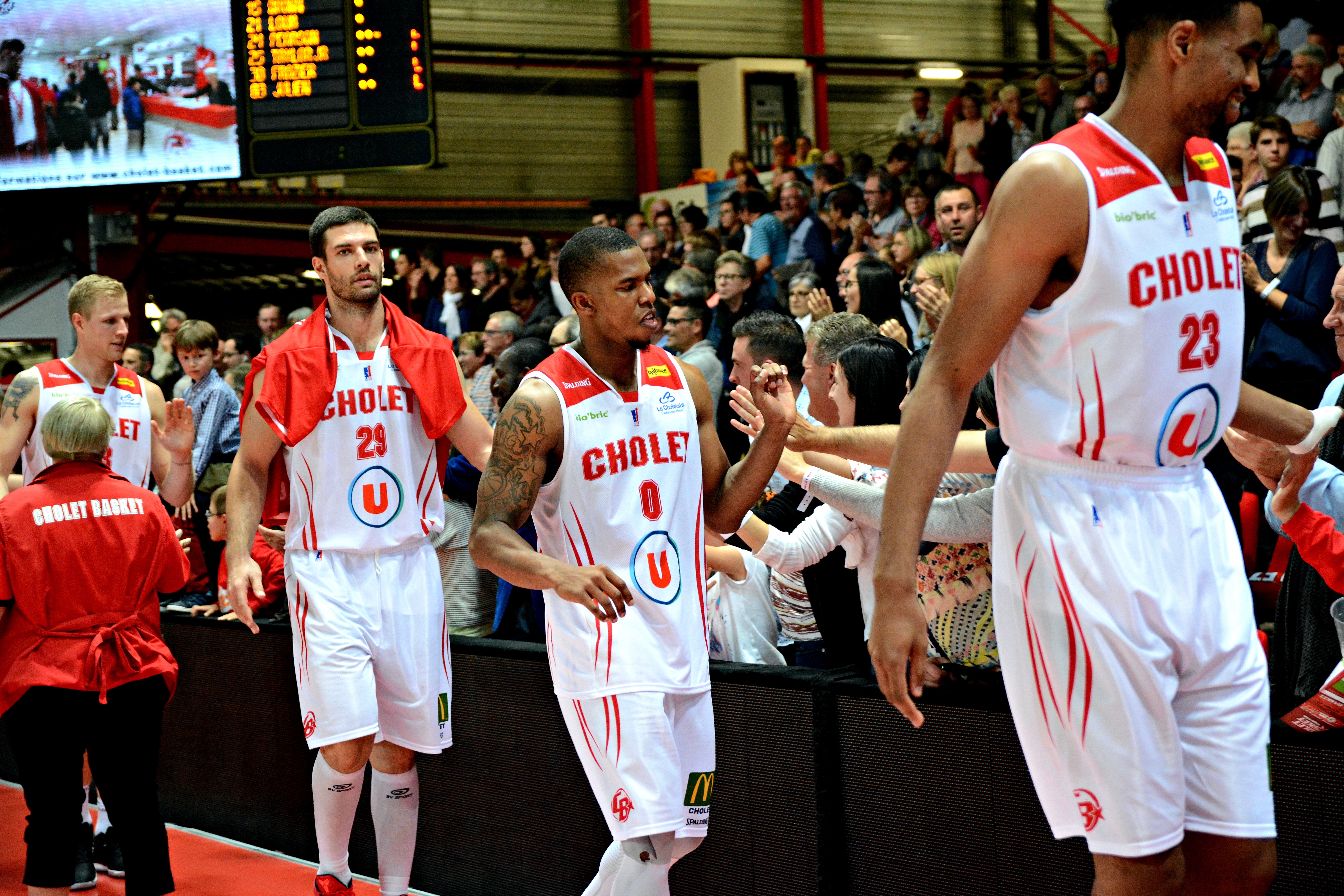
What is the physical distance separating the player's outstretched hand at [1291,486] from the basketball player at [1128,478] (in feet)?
2.02

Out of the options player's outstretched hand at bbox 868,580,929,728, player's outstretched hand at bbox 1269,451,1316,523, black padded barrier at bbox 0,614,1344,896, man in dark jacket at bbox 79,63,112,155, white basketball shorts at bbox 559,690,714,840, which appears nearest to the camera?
player's outstretched hand at bbox 868,580,929,728

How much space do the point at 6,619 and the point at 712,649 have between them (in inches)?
99.1

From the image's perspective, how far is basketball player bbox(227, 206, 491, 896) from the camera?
4613 millimetres

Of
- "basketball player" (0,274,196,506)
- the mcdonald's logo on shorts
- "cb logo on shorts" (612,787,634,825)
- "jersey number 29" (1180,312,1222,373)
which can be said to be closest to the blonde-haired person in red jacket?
"basketball player" (0,274,196,506)

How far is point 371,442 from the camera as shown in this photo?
15.5 ft

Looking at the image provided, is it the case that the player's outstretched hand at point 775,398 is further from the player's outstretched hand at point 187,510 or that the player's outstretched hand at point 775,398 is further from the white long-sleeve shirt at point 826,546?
the player's outstretched hand at point 187,510

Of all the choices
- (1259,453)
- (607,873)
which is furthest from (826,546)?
(1259,453)

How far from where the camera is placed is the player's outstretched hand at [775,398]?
138 inches

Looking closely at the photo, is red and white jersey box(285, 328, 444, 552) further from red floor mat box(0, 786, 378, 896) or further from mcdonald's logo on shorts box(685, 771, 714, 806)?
red floor mat box(0, 786, 378, 896)

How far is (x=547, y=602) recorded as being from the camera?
3.79 metres

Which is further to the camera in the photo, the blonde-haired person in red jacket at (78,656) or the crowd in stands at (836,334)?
the blonde-haired person in red jacket at (78,656)

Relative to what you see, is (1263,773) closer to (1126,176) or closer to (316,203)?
(1126,176)

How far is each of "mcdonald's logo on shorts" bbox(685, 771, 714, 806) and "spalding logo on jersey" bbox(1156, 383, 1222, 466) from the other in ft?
5.60

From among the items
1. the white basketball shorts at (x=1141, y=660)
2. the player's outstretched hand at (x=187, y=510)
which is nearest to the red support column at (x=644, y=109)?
the player's outstretched hand at (x=187, y=510)
